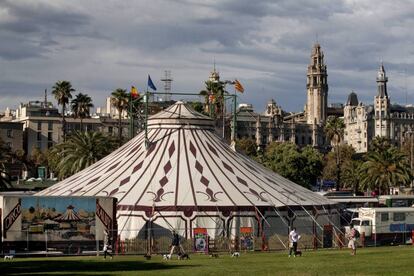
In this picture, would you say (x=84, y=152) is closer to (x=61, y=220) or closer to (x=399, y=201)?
(x=399, y=201)

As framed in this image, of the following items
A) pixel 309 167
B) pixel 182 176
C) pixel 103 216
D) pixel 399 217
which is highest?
pixel 309 167

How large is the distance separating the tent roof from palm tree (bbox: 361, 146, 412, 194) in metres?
38.9

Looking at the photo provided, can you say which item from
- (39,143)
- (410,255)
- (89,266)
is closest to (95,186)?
(89,266)

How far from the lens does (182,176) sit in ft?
159

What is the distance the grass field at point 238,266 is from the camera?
28281 millimetres

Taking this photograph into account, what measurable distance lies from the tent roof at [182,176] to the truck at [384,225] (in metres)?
3.73

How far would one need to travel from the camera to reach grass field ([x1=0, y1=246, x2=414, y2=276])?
92.8ft

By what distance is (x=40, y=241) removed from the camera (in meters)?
41.3

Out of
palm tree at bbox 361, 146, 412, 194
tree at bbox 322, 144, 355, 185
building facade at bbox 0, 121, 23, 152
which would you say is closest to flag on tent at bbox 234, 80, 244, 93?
palm tree at bbox 361, 146, 412, 194

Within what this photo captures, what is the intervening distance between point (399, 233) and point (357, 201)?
62.0ft

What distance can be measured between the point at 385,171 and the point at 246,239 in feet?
156

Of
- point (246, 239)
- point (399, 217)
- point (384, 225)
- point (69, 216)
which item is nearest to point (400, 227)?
point (399, 217)

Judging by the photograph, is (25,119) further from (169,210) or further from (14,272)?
(14,272)

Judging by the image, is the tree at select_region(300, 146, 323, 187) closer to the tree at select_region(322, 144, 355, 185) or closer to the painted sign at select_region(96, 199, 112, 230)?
the tree at select_region(322, 144, 355, 185)
